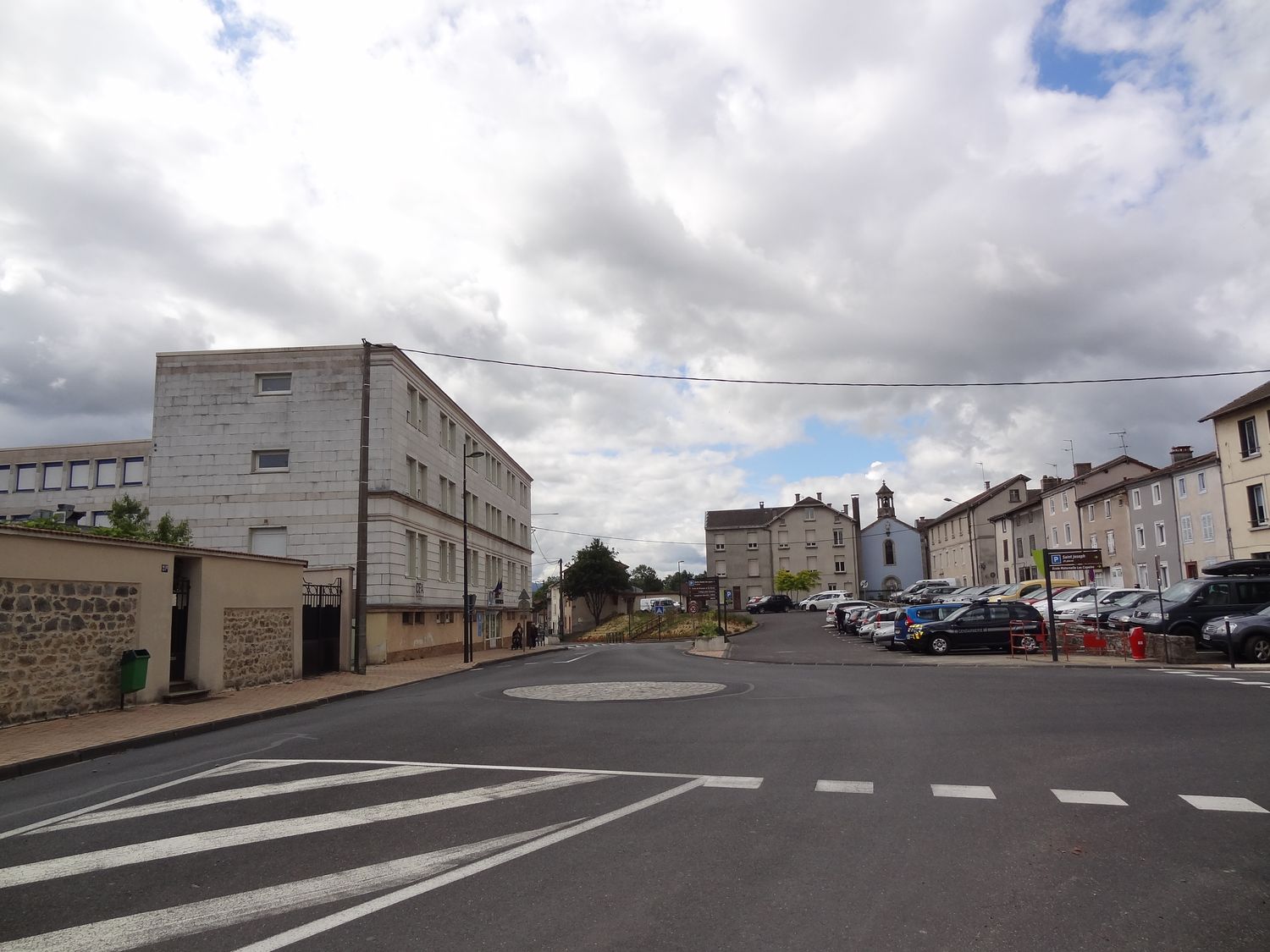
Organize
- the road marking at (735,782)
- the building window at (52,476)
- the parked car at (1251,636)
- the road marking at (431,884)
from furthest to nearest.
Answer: the building window at (52,476) → the parked car at (1251,636) → the road marking at (735,782) → the road marking at (431,884)

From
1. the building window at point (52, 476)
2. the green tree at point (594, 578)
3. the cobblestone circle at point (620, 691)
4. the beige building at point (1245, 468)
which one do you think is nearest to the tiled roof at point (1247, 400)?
the beige building at point (1245, 468)

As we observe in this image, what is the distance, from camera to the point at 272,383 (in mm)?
33469

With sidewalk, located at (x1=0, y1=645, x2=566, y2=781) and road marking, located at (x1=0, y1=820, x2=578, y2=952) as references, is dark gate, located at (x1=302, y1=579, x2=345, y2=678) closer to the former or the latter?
sidewalk, located at (x1=0, y1=645, x2=566, y2=781)

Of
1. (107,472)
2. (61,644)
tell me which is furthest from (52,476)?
(61,644)

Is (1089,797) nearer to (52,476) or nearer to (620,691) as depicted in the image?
(620,691)

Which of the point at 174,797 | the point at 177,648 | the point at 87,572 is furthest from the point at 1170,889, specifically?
the point at 177,648

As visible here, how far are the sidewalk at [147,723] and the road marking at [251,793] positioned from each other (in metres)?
3.48

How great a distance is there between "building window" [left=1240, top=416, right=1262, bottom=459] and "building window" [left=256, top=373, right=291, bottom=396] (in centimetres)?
3918

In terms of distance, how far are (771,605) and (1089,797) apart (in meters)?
70.0

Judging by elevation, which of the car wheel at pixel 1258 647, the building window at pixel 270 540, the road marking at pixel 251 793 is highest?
the building window at pixel 270 540

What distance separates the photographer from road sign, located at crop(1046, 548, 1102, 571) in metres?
22.7

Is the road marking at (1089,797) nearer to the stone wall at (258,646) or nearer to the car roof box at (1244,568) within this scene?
the stone wall at (258,646)

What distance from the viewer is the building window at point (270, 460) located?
32.9 meters

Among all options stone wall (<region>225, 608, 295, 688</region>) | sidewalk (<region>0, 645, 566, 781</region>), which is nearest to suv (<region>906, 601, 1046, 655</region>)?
sidewalk (<region>0, 645, 566, 781</region>)
